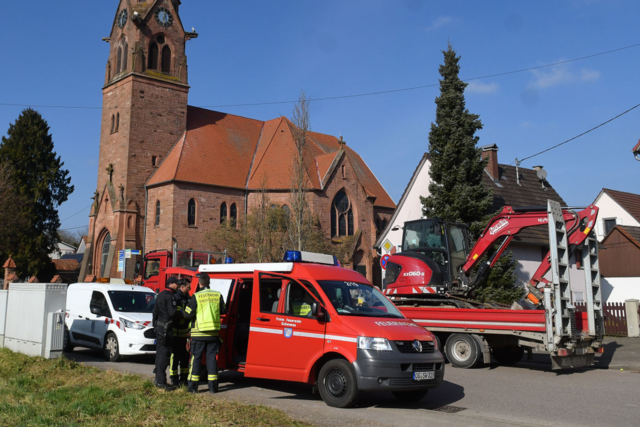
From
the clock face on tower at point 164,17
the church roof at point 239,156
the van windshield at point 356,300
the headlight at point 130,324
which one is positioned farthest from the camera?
the clock face on tower at point 164,17

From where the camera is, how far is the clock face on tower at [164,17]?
42.9 metres

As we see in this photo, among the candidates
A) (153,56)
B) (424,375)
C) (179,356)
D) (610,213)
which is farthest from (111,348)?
(153,56)

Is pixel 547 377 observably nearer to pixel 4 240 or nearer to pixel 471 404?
pixel 471 404

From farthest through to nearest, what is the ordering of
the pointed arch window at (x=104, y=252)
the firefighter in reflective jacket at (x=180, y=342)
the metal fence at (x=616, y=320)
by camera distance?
the pointed arch window at (x=104, y=252)
the metal fence at (x=616, y=320)
the firefighter in reflective jacket at (x=180, y=342)

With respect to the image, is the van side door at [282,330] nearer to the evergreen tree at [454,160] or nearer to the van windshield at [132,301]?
the van windshield at [132,301]

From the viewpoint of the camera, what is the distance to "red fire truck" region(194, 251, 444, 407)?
787 cm

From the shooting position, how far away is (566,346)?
11.4 meters

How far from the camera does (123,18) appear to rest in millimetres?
42844

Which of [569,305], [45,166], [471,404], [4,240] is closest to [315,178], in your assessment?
[4,240]

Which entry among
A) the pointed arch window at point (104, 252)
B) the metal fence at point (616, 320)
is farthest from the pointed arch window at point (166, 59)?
the metal fence at point (616, 320)

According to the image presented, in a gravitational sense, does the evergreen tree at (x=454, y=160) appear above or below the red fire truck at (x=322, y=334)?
above

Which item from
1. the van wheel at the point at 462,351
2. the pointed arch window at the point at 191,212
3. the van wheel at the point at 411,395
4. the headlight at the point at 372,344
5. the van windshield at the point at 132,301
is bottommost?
the van wheel at the point at 411,395

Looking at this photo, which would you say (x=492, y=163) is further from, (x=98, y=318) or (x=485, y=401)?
(x=485, y=401)

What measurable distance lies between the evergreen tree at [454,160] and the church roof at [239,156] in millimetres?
14102
